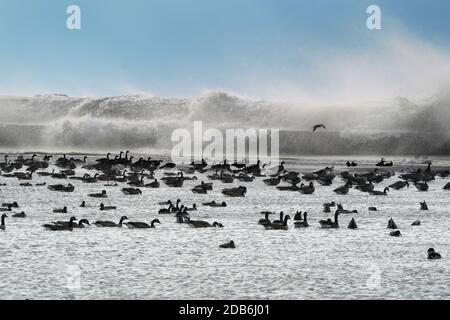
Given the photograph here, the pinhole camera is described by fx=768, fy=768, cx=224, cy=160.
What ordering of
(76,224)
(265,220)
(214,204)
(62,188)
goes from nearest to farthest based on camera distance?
1. (76,224)
2. (265,220)
3. (214,204)
4. (62,188)

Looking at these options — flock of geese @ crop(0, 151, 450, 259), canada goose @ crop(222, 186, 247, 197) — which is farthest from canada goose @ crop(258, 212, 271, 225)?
canada goose @ crop(222, 186, 247, 197)

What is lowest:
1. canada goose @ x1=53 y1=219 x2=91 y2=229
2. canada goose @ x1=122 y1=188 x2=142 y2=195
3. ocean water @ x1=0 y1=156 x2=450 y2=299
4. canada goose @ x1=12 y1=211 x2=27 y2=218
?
ocean water @ x1=0 y1=156 x2=450 y2=299

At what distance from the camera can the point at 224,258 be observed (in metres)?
13.6

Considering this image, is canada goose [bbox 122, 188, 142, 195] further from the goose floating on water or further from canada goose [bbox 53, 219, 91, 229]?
the goose floating on water

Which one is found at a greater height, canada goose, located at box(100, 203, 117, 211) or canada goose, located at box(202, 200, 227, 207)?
canada goose, located at box(202, 200, 227, 207)

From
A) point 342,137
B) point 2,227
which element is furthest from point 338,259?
point 342,137

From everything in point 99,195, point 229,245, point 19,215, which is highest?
point 99,195

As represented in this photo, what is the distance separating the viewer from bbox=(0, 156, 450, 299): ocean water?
1127 centimetres

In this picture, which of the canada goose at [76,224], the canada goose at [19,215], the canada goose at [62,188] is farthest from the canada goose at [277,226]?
the canada goose at [62,188]

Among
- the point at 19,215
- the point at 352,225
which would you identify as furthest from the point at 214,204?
the point at 19,215

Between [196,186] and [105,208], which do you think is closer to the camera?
[105,208]

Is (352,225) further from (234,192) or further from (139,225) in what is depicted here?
(234,192)
